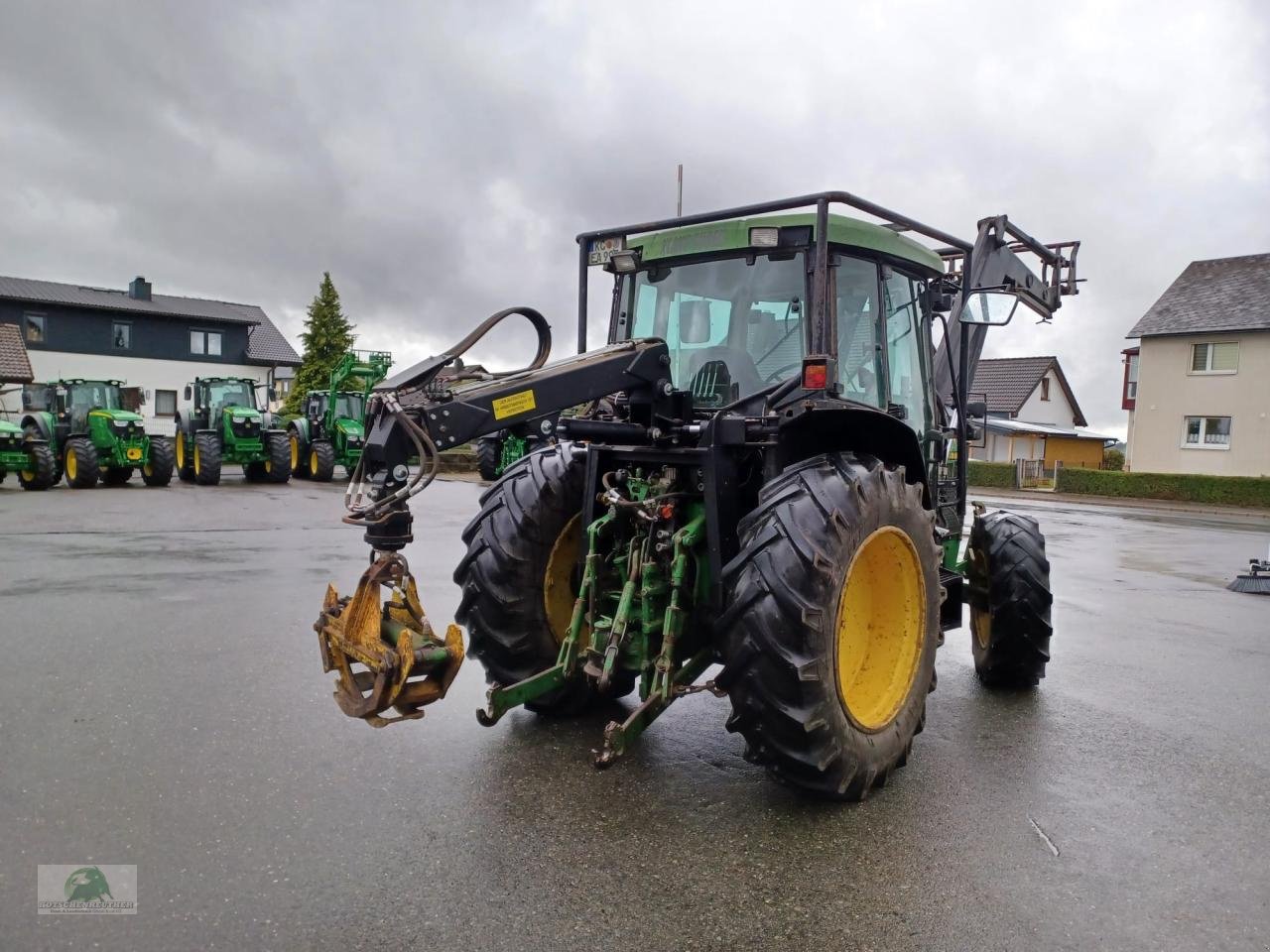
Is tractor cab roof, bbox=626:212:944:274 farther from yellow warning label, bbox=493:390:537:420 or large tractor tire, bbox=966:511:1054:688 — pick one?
large tractor tire, bbox=966:511:1054:688

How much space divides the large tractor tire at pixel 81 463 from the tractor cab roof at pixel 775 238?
A: 58.2 ft

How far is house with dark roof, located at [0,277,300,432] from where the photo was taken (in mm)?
37812

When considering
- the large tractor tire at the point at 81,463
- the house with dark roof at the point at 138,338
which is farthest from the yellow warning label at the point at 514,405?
the house with dark roof at the point at 138,338

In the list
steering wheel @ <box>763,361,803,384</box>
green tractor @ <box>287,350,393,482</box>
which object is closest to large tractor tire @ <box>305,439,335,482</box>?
green tractor @ <box>287,350,393,482</box>

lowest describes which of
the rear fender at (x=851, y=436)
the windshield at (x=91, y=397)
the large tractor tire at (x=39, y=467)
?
the large tractor tire at (x=39, y=467)

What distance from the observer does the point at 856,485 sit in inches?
137

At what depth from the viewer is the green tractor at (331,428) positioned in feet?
69.6

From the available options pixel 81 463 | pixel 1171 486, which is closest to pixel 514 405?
pixel 81 463

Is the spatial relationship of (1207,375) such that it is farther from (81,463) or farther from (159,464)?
(81,463)

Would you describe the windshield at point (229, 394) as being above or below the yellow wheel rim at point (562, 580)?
above

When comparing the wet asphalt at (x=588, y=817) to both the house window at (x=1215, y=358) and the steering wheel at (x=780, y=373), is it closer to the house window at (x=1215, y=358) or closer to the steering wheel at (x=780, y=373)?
the steering wheel at (x=780, y=373)

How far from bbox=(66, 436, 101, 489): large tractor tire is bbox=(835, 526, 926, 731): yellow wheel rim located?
1889cm

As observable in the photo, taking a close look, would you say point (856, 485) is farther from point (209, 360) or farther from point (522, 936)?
point (209, 360)

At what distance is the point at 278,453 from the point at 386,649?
18581 mm
